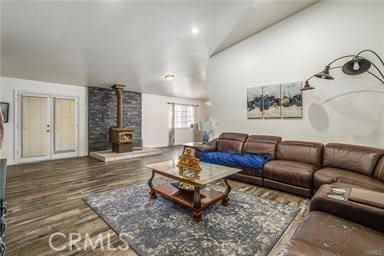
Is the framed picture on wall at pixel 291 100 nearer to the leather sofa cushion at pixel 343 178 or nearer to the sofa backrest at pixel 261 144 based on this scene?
the sofa backrest at pixel 261 144

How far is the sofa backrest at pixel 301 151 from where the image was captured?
3328 millimetres

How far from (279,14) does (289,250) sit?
421 centimetres

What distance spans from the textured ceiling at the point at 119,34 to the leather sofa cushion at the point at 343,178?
3041 millimetres

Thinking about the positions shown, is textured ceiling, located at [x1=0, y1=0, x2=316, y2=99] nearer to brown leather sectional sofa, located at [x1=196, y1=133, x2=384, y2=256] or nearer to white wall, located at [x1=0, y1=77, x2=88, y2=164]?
white wall, located at [x1=0, y1=77, x2=88, y2=164]

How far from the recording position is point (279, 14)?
151 inches

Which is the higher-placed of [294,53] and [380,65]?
[294,53]

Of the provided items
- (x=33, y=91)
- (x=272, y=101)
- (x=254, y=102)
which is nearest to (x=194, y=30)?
(x=254, y=102)

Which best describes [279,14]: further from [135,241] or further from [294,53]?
[135,241]

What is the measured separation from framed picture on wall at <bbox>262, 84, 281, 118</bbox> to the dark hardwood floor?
1.70m

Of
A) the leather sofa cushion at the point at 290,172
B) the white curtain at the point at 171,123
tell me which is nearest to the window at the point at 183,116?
the white curtain at the point at 171,123

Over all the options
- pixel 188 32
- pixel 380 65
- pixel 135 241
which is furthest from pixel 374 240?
pixel 188 32

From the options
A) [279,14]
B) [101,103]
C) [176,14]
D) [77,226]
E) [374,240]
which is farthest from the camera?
[101,103]

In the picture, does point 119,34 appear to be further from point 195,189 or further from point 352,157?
point 352,157

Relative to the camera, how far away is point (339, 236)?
4.26 ft
